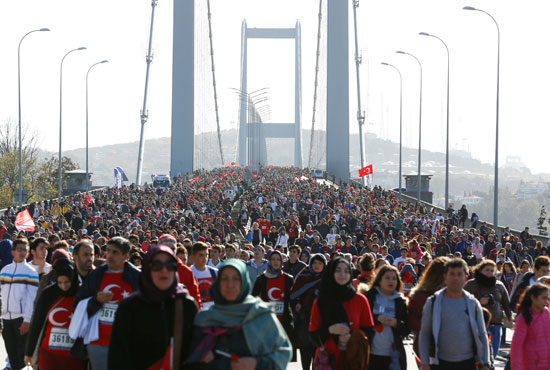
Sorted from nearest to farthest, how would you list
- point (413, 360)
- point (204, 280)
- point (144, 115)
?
point (204, 280) < point (413, 360) < point (144, 115)

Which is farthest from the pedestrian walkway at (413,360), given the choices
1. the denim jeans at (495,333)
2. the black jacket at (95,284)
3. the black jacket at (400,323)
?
the black jacket at (95,284)

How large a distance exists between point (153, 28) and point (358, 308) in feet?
225

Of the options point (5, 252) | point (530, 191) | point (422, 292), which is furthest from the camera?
point (530, 191)

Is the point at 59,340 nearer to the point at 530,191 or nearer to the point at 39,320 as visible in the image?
the point at 39,320

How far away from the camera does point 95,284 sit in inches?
256

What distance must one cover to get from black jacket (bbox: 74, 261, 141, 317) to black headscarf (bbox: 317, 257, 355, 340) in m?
1.19

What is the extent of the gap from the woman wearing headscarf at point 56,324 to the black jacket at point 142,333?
1.79m

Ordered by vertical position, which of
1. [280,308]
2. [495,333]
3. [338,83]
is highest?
[338,83]

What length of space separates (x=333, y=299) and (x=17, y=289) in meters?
3.27

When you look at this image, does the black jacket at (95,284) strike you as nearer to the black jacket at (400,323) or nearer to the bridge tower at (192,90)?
the black jacket at (400,323)

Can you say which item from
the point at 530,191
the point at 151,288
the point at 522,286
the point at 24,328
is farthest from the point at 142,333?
the point at 530,191

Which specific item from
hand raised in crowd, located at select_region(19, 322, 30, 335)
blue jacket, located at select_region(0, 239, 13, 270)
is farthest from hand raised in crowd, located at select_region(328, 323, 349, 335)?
blue jacket, located at select_region(0, 239, 13, 270)

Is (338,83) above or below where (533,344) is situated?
above

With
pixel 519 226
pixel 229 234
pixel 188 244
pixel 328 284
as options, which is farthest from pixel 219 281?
pixel 519 226
